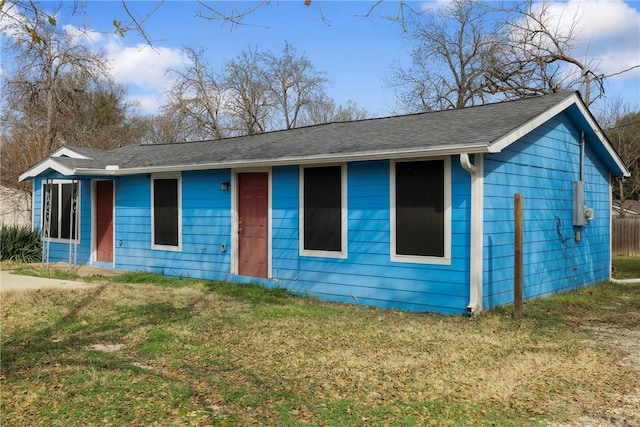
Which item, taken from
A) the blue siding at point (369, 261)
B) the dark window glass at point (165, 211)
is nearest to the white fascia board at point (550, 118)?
the blue siding at point (369, 261)

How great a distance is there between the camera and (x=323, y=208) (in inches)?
353

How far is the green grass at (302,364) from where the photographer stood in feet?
12.8

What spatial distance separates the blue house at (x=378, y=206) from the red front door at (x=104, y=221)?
0.04m

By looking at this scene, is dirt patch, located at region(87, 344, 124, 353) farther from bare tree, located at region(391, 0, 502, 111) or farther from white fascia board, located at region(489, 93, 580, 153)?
bare tree, located at region(391, 0, 502, 111)

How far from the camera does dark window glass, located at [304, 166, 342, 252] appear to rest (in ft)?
28.9

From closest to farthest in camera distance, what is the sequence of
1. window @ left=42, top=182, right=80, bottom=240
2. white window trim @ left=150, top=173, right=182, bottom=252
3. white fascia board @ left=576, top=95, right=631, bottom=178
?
white fascia board @ left=576, top=95, right=631, bottom=178 → white window trim @ left=150, top=173, right=182, bottom=252 → window @ left=42, top=182, right=80, bottom=240

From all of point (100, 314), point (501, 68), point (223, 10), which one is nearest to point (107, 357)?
point (100, 314)

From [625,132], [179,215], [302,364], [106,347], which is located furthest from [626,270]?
[625,132]

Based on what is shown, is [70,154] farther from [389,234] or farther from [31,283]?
[389,234]

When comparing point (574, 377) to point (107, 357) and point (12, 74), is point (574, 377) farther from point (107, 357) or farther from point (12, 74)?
point (12, 74)

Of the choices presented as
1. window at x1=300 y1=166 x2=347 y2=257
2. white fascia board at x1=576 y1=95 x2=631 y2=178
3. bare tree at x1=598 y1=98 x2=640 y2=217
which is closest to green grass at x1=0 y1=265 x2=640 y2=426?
window at x1=300 y1=166 x2=347 y2=257

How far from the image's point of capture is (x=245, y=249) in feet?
33.8

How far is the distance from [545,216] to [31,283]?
870 centimetres

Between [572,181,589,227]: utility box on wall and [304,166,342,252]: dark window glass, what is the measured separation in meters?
4.53
